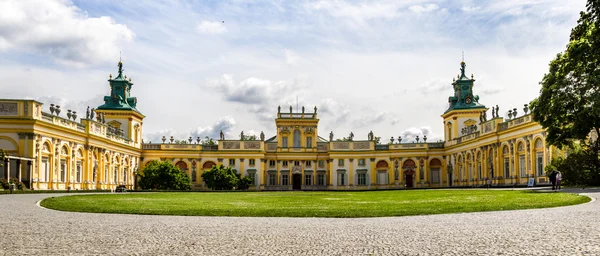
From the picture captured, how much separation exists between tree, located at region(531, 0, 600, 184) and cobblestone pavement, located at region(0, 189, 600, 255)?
1505 cm

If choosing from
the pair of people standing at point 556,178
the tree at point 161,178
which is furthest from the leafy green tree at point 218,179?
the pair of people standing at point 556,178

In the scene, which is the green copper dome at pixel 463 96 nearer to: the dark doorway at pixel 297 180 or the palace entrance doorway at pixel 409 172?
the palace entrance doorway at pixel 409 172

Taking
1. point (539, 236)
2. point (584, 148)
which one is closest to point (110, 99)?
point (584, 148)

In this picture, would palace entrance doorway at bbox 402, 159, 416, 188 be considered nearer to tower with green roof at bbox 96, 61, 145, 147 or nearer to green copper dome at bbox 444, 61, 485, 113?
green copper dome at bbox 444, 61, 485, 113

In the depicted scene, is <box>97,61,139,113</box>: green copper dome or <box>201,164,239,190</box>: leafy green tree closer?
<box>201,164,239,190</box>: leafy green tree

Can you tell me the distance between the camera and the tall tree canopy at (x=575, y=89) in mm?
28281

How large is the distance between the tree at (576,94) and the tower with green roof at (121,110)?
50463 mm

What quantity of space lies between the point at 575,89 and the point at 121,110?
53929 millimetres

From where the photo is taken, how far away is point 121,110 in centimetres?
7300

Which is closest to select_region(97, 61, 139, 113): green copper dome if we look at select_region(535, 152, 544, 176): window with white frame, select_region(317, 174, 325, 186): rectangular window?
select_region(317, 174, 325, 186): rectangular window

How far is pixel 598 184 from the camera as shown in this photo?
35.1m

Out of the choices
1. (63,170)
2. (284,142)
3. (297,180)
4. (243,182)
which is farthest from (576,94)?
(284,142)

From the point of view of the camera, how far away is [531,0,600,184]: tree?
2853 centimetres

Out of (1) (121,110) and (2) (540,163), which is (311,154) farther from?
(2) (540,163)
